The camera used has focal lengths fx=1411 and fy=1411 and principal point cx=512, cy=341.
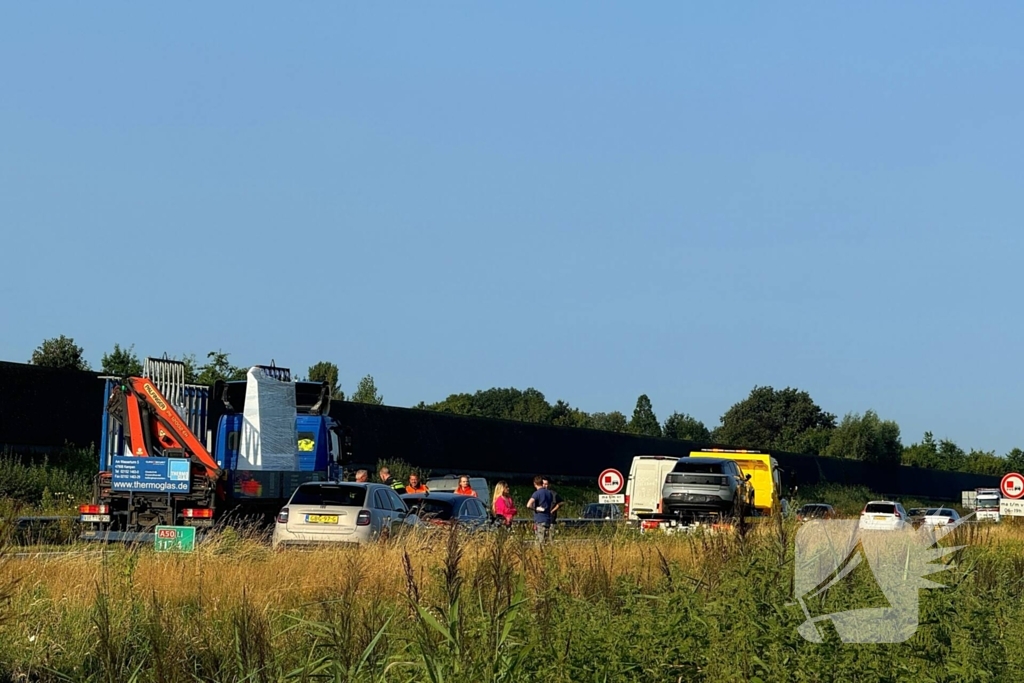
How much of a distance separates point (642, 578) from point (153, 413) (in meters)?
16.6

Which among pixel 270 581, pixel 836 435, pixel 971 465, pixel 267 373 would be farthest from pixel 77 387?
pixel 971 465

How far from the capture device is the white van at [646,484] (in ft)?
119

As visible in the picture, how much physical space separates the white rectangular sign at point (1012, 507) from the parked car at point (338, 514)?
56.4 ft

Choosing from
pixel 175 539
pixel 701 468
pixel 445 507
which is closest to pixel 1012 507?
pixel 701 468

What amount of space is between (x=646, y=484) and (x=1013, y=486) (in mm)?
9050

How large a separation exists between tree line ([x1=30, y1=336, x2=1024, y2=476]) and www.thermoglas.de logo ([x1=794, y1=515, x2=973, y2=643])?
7887 centimetres

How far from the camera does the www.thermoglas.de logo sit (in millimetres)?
8719

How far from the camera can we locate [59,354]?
67312 mm

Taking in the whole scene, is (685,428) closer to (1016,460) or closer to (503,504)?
(1016,460)

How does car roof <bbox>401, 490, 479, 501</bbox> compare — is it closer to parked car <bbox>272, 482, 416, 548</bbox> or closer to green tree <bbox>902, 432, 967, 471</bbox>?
parked car <bbox>272, 482, 416, 548</bbox>

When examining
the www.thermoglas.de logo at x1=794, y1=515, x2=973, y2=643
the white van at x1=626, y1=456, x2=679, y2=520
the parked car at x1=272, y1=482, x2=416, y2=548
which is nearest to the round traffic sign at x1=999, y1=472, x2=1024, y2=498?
the white van at x1=626, y1=456, x2=679, y2=520

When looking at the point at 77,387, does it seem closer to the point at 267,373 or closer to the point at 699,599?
the point at 267,373

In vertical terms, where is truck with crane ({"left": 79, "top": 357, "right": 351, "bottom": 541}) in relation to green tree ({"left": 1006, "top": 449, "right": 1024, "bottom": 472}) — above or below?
below

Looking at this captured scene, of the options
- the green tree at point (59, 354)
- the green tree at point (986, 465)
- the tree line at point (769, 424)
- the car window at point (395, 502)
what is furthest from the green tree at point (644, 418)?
the car window at point (395, 502)
